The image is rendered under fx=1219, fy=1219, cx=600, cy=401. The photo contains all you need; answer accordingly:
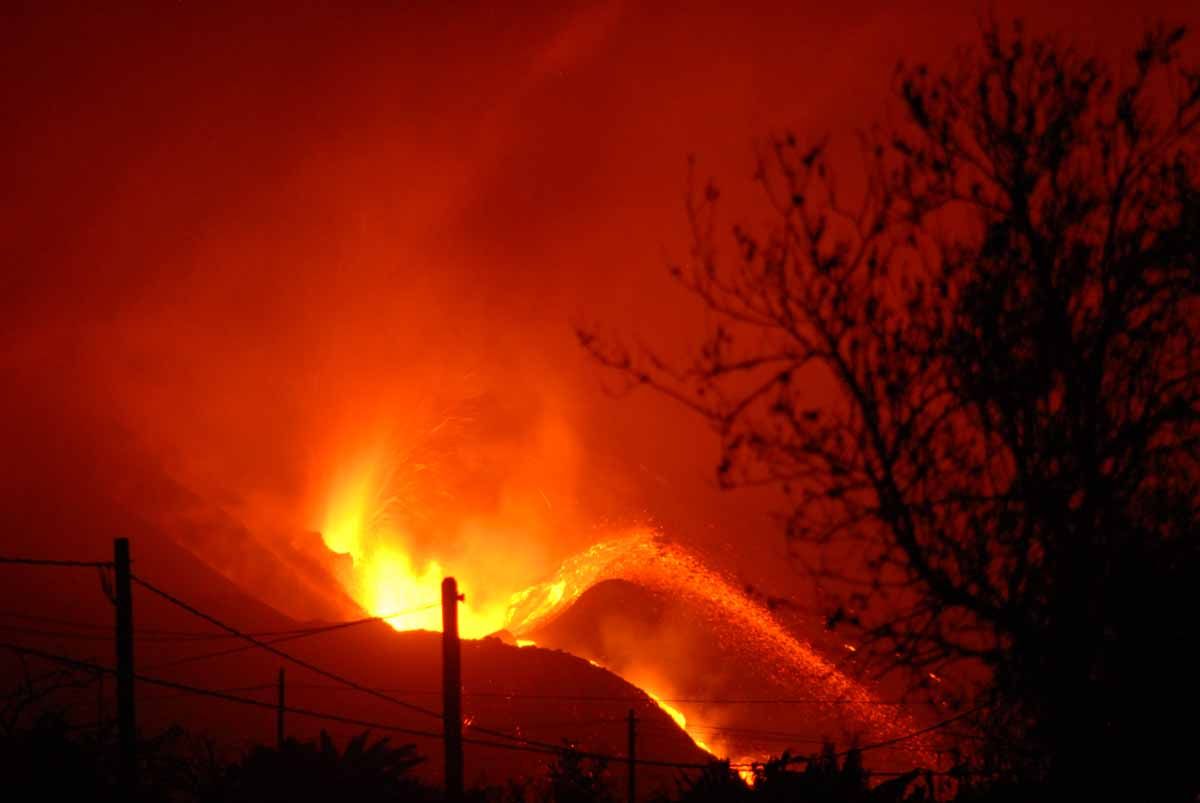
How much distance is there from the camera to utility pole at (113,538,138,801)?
1455 centimetres

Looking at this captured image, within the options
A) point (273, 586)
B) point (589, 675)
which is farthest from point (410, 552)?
point (589, 675)

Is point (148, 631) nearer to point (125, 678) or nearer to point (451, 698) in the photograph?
point (125, 678)

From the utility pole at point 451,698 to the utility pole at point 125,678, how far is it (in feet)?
12.4

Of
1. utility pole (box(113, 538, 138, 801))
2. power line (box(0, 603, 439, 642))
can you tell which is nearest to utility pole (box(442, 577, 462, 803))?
utility pole (box(113, 538, 138, 801))

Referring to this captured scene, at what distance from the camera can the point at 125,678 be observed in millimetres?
14656


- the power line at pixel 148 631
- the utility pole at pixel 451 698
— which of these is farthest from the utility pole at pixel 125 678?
the power line at pixel 148 631

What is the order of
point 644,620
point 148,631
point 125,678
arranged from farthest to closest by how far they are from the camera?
point 644,620 < point 148,631 < point 125,678

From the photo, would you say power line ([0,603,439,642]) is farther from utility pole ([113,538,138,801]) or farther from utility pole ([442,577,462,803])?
utility pole ([113,538,138,801])

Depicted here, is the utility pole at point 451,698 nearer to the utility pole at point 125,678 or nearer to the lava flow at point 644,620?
the utility pole at point 125,678

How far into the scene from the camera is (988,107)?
8.05 metres

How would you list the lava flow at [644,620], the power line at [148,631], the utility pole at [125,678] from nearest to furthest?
the utility pole at [125,678], the power line at [148,631], the lava flow at [644,620]

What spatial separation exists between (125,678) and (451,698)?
3.97m

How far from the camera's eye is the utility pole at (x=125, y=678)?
1455cm

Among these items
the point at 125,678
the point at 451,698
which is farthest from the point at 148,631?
the point at 451,698
